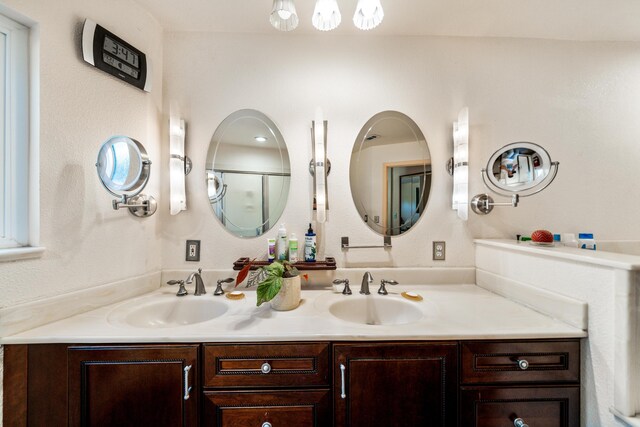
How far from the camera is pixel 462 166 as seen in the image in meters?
1.31

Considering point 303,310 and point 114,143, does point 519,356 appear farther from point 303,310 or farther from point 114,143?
point 114,143

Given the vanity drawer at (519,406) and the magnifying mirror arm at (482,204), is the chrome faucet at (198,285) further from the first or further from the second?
the magnifying mirror arm at (482,204)

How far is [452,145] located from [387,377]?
Result: 1295 mm

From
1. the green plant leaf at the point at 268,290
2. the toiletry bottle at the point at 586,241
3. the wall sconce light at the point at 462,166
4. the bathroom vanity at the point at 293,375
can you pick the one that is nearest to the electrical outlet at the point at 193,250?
the bathroom vanity at the point at 293,375

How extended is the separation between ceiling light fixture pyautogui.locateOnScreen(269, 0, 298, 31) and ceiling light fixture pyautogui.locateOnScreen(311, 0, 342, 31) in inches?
4.5

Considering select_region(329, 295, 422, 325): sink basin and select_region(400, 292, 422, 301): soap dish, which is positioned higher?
select_region(400, 292, 422, 301): soap dish

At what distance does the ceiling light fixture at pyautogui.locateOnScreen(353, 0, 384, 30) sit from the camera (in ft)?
3.14

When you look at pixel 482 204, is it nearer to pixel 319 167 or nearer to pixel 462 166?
pixel 462 166

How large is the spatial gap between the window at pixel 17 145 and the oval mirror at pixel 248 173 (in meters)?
0.67

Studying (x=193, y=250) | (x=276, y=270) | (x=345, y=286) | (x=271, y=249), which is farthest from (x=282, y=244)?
(x=193, y=250)

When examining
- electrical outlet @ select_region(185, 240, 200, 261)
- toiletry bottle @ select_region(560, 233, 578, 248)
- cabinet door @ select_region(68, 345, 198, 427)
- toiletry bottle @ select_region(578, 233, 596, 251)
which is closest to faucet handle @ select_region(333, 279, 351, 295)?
cabinet door @ select_region(68, 345, 198, 427)

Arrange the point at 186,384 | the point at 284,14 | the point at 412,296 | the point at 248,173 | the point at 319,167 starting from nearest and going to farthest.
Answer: the point at 186,384
the point at 284,14
the point at 412,296
the point at 319,167
the point at 248,173

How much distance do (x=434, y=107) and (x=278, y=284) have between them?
137cm

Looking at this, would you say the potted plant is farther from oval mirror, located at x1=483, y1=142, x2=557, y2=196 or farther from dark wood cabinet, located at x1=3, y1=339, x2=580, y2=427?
oval mirror, located at x1=483, y1=142, x2=557, y2=196
